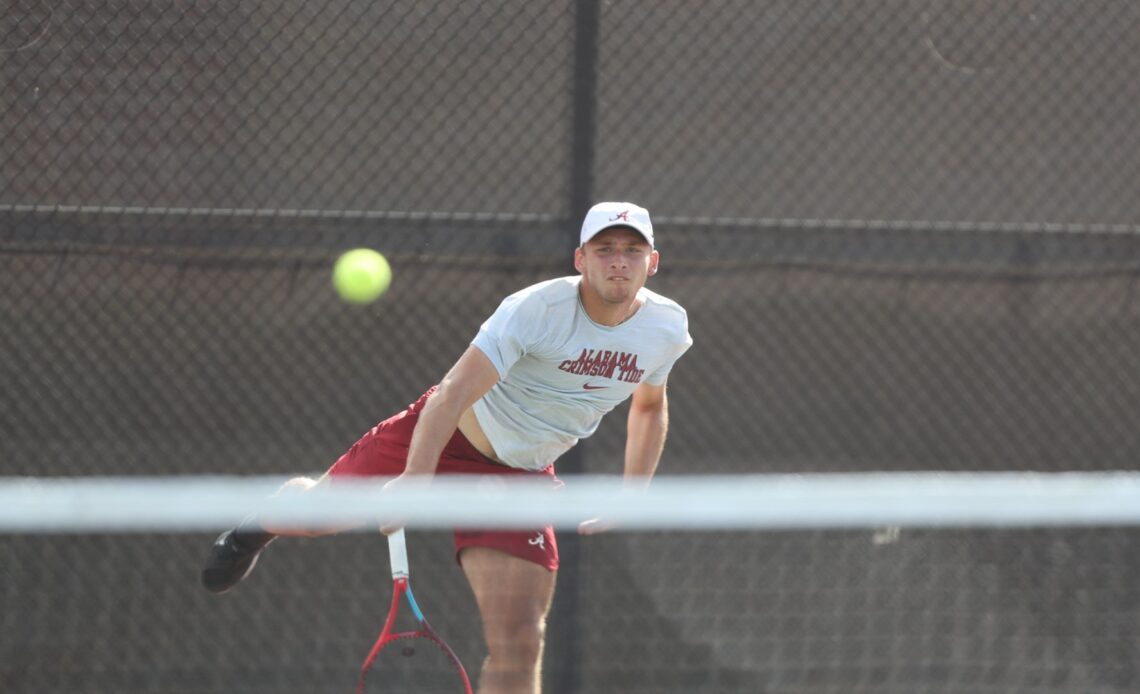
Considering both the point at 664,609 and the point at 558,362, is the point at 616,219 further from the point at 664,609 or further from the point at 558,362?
the point at 664,609

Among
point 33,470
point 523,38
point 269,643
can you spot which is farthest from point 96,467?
point 523,38

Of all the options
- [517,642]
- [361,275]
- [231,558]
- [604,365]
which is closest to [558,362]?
[604,365]

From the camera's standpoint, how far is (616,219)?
101 inches

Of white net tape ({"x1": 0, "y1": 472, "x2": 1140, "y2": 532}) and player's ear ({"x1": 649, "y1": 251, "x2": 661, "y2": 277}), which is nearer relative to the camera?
white net tape ({"x1": 0, "y1": 472, "x2": 1140, "y2": 532})

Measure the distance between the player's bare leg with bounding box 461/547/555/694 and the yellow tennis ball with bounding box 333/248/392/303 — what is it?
0.76 metres

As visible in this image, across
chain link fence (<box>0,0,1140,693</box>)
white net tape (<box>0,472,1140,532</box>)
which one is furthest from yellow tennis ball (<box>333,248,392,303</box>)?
white net tape (<box>0,472,1140,532</box>)

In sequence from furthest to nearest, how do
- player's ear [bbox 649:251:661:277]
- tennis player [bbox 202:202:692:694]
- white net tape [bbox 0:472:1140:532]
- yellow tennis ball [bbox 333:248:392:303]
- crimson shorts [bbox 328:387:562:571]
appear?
1. yellow tennis ball [bbox 333:248:392:303]
2. crimson shorts [bbox 328:387:562:571]
3. player's ear [bbox 649:251:661:277]
4. tennis player [bbox 202:202:692:694]
5. white net tape [bbox 0:472:1140:532]

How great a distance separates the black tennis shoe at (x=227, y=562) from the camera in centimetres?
292

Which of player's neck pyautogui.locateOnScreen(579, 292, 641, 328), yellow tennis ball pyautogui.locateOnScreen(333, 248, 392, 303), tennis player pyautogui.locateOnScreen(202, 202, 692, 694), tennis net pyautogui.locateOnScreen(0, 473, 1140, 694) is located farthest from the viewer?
tennis net pyautogui.locateOnScreen(0, 473, 1140, 694)

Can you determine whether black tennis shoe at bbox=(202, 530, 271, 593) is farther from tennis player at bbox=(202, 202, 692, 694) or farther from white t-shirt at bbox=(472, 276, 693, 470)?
white t-shirt at bbox=(472, 276, 693, 470)

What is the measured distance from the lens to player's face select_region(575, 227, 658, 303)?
8.36 ft

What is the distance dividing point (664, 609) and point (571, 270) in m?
0.90

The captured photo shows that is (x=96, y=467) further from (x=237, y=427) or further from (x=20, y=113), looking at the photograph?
(x=20, y=113)

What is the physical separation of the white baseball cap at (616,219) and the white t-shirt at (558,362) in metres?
0.11
